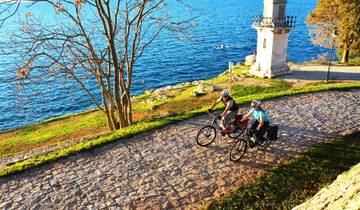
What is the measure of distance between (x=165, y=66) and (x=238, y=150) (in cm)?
3954

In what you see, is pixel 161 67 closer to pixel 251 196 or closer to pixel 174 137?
pixel 174 137

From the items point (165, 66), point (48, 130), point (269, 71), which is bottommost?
point (165, 66)

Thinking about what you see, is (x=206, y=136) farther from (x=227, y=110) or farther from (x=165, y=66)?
(x=165, y=66)

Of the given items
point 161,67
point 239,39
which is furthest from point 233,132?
point 239,39

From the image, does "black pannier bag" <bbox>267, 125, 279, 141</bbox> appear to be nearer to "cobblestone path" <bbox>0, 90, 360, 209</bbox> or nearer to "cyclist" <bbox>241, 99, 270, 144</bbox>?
"cyclist" <bbox>241, 99, 270, 144</bbox>

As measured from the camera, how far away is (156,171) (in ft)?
41.8

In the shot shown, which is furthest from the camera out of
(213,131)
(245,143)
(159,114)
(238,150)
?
(159,114)

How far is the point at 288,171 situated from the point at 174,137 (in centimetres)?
521

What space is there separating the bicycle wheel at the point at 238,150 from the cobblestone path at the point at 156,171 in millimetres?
257

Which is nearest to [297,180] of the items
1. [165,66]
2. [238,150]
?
[238,150]

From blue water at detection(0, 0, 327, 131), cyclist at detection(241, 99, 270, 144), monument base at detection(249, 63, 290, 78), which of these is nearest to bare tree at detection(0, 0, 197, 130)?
blue water at detection(0, 0, 327, 131)

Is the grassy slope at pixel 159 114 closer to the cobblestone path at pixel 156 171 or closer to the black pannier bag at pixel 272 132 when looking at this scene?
the cobblestone path at pixel 156 171

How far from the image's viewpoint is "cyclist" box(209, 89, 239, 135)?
539 inches

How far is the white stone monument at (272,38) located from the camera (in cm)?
2830
